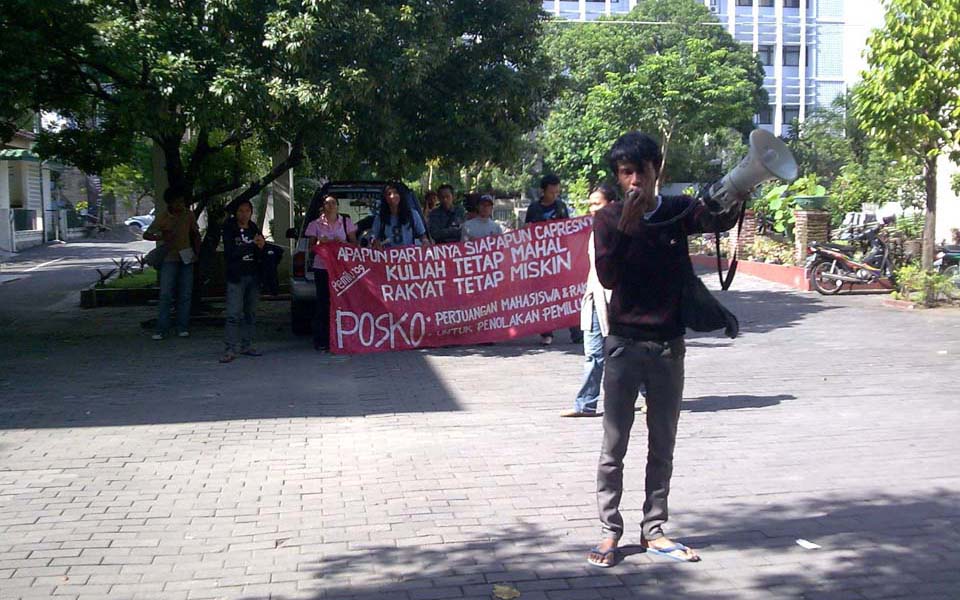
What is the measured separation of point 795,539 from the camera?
17.3 ft

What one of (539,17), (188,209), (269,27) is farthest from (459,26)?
(188,209)

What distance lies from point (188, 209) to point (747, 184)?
10122mm

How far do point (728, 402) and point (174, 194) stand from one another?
7.96 m

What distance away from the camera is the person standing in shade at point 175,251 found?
12.6 m

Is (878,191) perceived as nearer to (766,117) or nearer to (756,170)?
(756,170)

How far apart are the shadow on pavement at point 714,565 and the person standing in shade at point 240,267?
6.42 metres

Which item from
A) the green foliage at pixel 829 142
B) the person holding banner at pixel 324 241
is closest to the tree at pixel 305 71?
the person holding banner at pixel 324 241

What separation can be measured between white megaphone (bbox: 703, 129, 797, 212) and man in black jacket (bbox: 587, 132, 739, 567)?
20cm

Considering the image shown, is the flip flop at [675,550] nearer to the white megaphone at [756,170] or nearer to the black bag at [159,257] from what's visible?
the white megaphone at [756,170]

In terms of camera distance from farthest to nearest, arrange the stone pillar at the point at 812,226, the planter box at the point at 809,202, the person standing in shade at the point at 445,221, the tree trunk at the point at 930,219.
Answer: the planter box at the point at 809,202
the stone pillar at the point at 812,226
the tree trunk at the point at 930,219
the person standing in shade at the point at 445,221

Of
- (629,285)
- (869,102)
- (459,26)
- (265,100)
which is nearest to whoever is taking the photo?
(629,285)

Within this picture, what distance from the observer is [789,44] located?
72.6 m

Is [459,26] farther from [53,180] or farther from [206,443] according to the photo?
[53,180]

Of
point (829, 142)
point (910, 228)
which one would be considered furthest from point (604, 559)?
point (829, 142)
